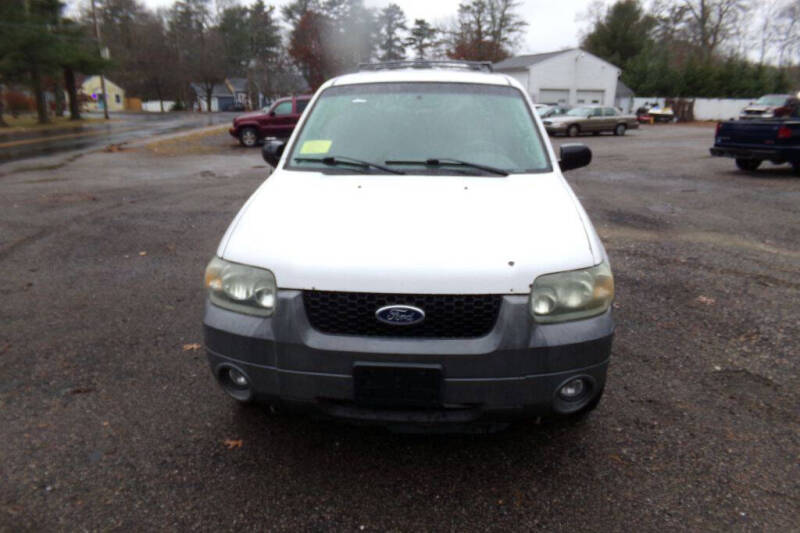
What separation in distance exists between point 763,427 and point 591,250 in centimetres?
152

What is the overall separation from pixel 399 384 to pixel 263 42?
82.6 metres

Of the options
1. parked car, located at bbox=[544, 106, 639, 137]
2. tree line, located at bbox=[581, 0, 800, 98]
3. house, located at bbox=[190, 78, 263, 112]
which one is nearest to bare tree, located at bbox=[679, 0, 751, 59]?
tree line, located at bbox=[581, 0, 800, 98]

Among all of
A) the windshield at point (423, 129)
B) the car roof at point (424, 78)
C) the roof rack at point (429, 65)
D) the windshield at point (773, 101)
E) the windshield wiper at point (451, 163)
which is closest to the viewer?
the windshield wiper at point (451, 163)

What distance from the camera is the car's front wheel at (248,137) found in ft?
66.4

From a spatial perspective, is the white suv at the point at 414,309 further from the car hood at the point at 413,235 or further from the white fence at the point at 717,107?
the white fence at the point at 717,107

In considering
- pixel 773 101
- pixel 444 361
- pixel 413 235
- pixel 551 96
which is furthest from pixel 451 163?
pixel 551 96

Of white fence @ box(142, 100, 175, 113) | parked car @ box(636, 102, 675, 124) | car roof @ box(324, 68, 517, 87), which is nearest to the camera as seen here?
car roof @ box(324, 68, 517, 87)

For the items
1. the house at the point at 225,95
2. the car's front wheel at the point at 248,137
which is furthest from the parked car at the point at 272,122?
the house at the point at 225,95

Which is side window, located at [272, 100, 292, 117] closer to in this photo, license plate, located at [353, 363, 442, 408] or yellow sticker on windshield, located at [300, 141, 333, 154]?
yellow sticker on windshield, located at [300, 141, 333, 154]

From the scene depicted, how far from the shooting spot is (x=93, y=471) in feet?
8.62

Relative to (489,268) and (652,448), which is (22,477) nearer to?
(489,268)

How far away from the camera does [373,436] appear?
2.90m

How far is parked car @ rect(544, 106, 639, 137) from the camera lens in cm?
2647

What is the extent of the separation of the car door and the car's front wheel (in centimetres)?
43
